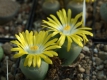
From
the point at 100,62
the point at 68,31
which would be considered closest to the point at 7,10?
the point at 68,31

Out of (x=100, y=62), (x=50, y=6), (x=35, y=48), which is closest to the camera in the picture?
(x=35, y=48)

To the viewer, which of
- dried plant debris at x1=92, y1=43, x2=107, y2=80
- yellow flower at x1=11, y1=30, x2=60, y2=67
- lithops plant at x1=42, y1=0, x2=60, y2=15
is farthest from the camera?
lithops plant at x1=42, y1=0, x2=60, y2=15

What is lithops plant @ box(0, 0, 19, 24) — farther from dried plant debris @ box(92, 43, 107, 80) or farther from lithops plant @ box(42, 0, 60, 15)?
dried plant debris @ box(92, 43, 107, 80)

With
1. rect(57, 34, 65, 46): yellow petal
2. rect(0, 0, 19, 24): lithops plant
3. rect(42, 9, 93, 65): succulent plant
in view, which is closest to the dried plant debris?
rect(42, 9, 93, 65): succulent plant

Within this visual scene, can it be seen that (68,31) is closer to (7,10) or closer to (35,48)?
(35,48)

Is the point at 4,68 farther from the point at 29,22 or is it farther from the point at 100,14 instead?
the point at 100,14

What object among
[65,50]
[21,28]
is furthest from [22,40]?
[21,28]

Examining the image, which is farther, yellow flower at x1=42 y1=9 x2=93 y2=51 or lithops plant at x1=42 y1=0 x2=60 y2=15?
lithops plant at x1=42 y1=0 x2=60 y2=15
